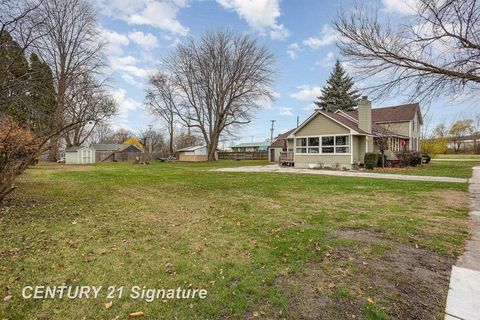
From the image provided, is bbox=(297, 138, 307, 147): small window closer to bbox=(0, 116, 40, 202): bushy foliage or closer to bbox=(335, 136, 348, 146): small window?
bbox=(335, 136, 348, 146): small window

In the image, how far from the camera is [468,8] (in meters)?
5.54

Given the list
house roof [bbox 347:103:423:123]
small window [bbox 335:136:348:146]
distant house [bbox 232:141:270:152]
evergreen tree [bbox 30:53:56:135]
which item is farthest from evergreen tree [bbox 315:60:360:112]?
evergreen tree [bbox 30:53:56:135]

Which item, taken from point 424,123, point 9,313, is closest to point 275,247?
point 9,313

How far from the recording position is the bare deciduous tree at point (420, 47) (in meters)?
5.81

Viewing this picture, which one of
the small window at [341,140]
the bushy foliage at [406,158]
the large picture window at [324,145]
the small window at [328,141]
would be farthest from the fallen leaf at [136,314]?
the bushy foliage at [406,158]

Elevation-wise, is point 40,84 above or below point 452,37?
below

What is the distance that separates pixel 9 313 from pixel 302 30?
1498cm

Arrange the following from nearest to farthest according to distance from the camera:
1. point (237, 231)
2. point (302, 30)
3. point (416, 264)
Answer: point (416, 264)
point (237, 231)
point (302, 30)

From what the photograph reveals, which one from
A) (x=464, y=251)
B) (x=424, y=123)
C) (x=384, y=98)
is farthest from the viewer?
(x=424, y=123)

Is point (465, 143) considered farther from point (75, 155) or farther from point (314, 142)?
point (75, 155)

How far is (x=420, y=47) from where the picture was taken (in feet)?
21.1

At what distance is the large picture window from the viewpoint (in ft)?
58.3

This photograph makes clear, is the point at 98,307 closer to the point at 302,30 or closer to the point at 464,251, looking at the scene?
the point at 464,251

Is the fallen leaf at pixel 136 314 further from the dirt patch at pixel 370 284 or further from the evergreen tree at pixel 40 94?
the evergreen tree at pixel 40 94
